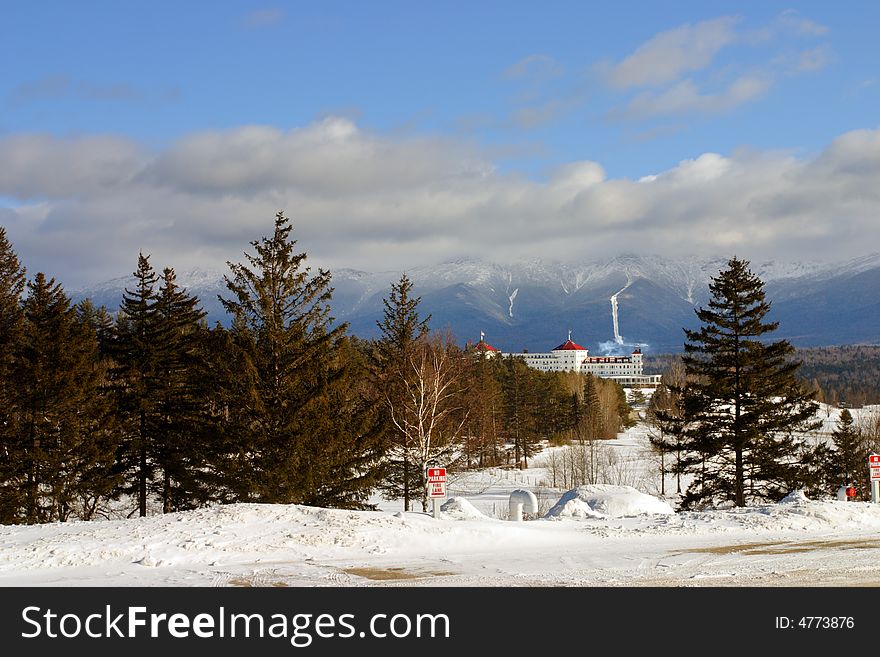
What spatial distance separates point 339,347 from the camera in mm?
25266

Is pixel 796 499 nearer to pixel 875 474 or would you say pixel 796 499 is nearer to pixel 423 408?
pixel 875 474

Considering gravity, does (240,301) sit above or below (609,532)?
above

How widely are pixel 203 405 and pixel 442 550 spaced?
16.3 meters

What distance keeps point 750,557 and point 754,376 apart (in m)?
19.1

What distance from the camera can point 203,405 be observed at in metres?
29.8

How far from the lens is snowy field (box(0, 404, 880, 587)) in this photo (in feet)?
43.6

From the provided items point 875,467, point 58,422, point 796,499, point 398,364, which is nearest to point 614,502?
point 796,499

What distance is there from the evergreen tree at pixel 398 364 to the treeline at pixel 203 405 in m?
0.18

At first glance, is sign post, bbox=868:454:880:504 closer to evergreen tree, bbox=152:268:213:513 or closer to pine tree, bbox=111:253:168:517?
evergreen tree, bbox=152:268:213:513

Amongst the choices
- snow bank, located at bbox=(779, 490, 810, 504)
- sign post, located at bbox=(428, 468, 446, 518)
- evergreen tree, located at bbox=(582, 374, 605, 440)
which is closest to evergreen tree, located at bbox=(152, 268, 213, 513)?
sign post, located at bbox=(428, 468, 446, 518)

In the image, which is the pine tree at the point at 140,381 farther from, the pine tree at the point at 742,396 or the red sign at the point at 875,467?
the red sign at the point at 875,467
